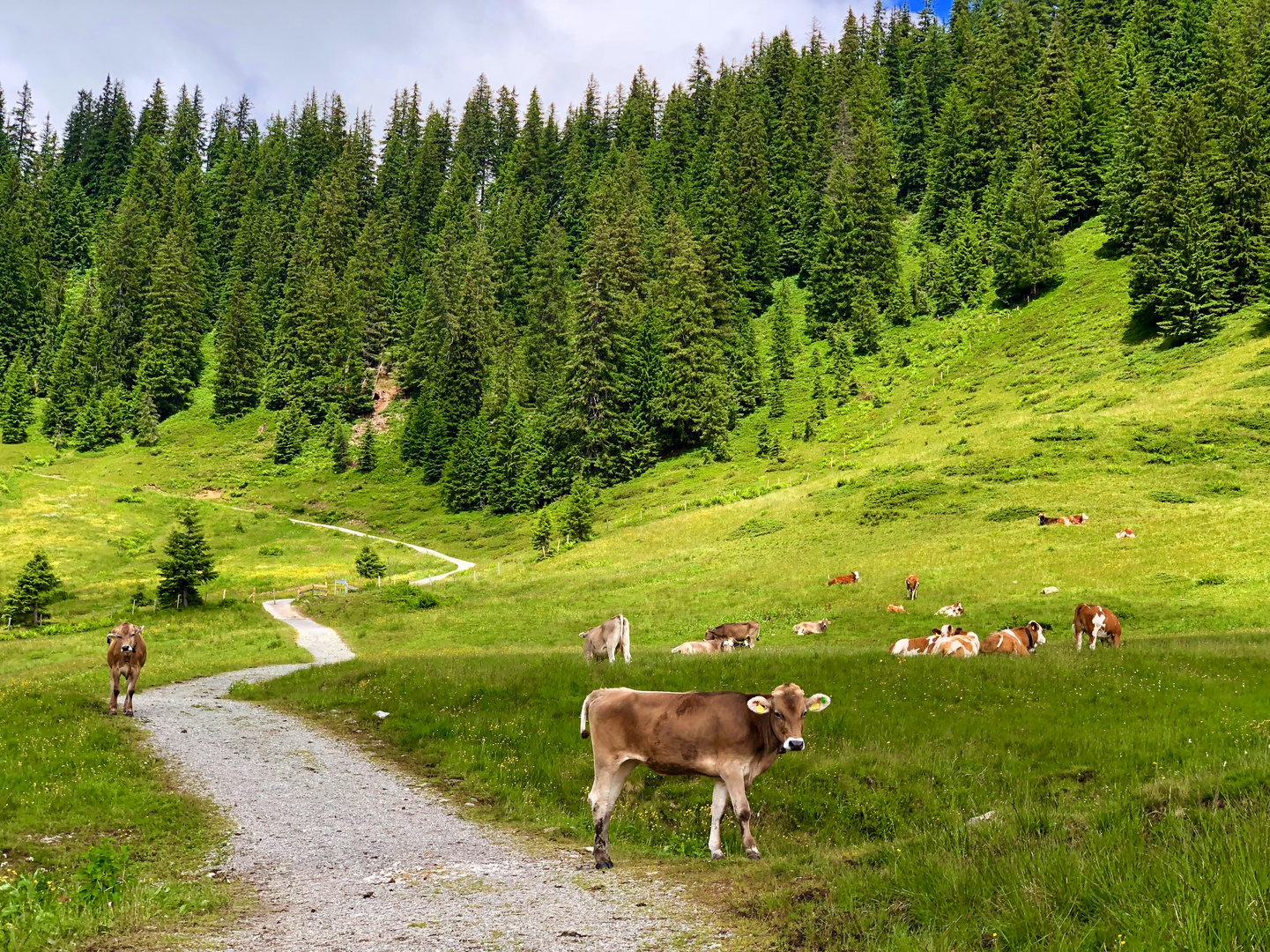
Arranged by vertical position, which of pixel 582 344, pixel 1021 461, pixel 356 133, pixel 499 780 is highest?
pixel 356 133

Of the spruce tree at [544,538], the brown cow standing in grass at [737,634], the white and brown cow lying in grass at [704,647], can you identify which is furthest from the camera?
the spruce tree at [544,538]

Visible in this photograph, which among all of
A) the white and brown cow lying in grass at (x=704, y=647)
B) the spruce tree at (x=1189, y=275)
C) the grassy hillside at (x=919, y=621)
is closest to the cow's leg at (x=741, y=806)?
the grassy hillside at (x=919, y=621)

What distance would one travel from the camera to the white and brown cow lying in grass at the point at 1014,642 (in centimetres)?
2256

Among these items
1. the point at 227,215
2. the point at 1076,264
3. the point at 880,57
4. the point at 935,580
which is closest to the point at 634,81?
the point at 880,57

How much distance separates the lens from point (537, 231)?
5719 inches

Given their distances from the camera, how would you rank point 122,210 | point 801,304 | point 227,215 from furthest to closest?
point 227,215, point 122,210, point 801,304

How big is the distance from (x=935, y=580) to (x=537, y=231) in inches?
4898

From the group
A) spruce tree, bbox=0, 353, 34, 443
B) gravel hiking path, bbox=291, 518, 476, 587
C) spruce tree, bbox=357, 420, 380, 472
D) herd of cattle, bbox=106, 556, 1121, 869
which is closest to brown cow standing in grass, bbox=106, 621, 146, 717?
herd of cattle, bbox=106, 556, 1121, 869

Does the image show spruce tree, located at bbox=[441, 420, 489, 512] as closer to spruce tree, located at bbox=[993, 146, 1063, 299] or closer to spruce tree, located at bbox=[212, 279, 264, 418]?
spruce tree, located at bbox=[212, 279, 264, 418]

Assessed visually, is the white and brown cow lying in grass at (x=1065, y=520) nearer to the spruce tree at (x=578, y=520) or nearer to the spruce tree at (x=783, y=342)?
the spruce tree at (x=578, y=520)

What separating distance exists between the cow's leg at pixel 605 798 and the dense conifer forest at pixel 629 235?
247 feet

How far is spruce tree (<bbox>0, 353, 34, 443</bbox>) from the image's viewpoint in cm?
11712

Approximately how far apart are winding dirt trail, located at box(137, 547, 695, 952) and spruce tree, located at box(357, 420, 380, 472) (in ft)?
308

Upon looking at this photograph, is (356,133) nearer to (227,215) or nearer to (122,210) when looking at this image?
(227,215)
